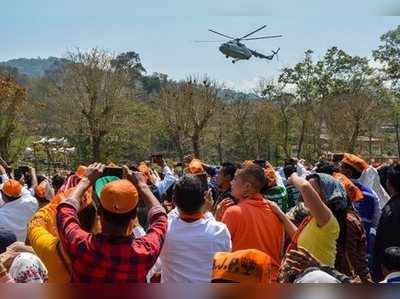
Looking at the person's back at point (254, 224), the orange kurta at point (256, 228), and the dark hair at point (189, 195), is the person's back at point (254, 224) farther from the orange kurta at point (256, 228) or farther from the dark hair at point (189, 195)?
the dark hair at point (189, 195)

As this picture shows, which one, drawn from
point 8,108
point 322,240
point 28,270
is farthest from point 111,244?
point 8,108

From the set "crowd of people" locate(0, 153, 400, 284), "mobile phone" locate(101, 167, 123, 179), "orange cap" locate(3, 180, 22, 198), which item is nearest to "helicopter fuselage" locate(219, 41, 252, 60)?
"orange cap" locate(3, 180, 22, 198)

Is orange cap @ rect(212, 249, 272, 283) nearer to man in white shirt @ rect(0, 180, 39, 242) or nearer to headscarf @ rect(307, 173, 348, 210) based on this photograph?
headscarf @ rect(307, 173, 348, 210)

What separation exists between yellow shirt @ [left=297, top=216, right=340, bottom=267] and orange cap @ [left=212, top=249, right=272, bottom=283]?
597mm

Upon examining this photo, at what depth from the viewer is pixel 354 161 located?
512 centimetres

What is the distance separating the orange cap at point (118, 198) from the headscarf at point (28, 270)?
15.3 inches

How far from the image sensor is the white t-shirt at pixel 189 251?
276cm

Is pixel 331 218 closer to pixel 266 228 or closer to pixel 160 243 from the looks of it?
pixel 266 228

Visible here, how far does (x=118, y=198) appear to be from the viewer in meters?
2.08

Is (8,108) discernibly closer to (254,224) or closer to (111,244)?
(254,224)

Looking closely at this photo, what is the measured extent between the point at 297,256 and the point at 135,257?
60 cm

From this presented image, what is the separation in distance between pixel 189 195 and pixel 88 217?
50 centimetres

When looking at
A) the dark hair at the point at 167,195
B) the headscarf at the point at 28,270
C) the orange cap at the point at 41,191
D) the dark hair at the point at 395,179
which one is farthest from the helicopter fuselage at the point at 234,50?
the headscarf at the point at 28,270

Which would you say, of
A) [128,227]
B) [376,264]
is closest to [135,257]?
[128,227]
